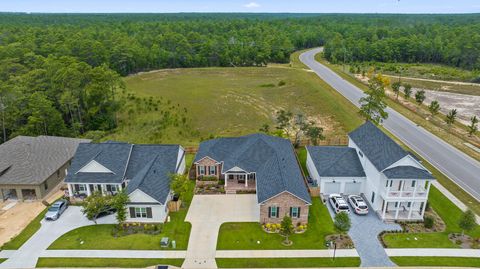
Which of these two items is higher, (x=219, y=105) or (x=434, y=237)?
(x=434, y=237)

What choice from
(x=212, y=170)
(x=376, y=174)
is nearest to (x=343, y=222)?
(x=376, y=174)

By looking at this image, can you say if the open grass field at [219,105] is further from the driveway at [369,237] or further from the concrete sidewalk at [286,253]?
the concrete sidewalk at [286,253]

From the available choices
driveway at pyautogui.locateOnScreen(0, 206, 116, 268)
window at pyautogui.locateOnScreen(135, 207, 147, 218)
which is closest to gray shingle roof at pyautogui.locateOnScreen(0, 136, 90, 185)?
driveway at pyautogui.locateOnScreen(0, 206, 116, 268)

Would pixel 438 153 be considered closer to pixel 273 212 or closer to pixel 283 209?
pixel 283 209

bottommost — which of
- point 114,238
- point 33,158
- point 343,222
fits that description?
point 114,238

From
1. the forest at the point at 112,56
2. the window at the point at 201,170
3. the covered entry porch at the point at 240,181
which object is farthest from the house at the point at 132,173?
the forest at the point at 112,56

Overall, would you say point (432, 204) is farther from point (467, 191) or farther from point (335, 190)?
point (335, 190)
